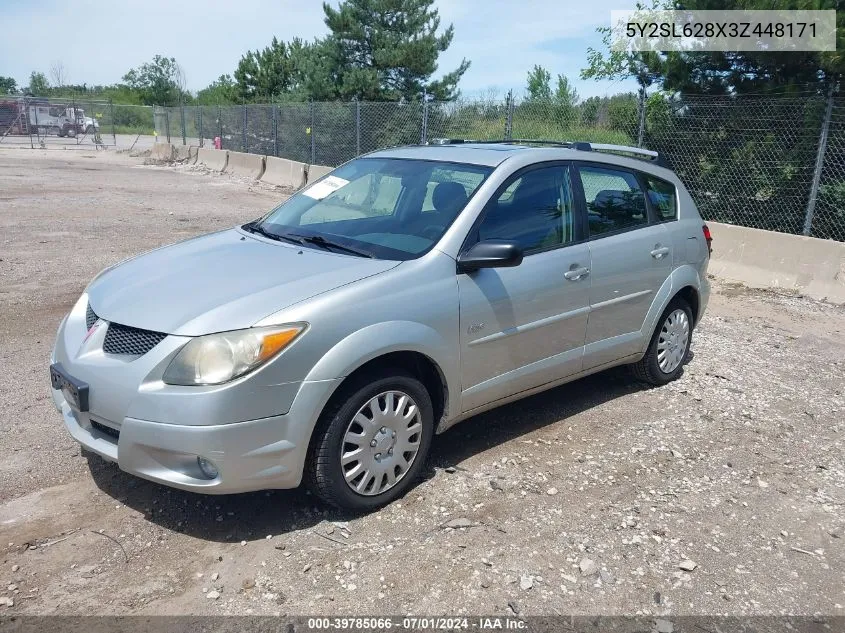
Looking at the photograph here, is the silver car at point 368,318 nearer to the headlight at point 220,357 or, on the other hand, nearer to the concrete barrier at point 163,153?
the headlight at point 220,357

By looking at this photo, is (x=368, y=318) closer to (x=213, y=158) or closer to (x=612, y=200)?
(x=612, y=200)

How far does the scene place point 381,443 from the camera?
11.7 feet

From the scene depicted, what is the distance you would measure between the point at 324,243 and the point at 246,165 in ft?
62.8

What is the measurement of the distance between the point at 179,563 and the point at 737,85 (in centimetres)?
1029

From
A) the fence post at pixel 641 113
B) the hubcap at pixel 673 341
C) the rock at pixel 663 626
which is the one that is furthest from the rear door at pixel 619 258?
the fence post at pixel 641 113

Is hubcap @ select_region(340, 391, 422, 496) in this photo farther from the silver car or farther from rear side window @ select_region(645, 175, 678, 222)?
rear side window @ select_region(645, 175, 678, 222)

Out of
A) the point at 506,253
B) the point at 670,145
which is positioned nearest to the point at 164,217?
the point at 670,145

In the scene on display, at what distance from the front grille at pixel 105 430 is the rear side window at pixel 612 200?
301 cm

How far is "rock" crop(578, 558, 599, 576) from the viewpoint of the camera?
10.7 ft

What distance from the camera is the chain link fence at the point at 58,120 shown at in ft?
127

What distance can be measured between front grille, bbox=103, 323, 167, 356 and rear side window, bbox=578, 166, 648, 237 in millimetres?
→ 2763

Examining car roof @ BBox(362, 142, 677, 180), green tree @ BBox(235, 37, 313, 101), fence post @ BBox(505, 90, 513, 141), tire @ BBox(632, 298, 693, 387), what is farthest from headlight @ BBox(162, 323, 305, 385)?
green tree @ BBox(235, 37, 313, 101)

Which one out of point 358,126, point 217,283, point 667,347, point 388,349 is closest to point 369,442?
point 388,349

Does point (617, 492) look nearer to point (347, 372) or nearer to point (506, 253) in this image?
point (506, 253)
